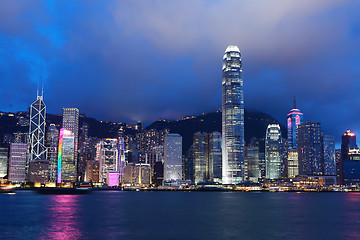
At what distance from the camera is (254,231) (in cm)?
7244

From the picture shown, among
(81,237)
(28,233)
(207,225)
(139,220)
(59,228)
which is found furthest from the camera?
(139,220)

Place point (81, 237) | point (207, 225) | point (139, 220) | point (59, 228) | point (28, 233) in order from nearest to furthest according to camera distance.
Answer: point (81, 237)
point (28, 233)
point (59, 228)
point (207, 225)
point (139, 220)

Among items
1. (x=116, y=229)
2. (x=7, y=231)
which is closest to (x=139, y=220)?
(x=116, y=229)

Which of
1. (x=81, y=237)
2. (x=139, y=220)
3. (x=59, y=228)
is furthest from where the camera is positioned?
(x=139, y=220)

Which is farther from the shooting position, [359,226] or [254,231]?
[359,226]

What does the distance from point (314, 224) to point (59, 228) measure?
50794mm

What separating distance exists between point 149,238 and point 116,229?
12.7 metres

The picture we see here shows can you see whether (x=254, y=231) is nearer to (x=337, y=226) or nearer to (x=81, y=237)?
(x=337, y=226)

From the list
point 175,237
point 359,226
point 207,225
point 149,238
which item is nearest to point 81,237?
point 149,238

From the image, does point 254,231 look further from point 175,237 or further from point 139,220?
point 139,220

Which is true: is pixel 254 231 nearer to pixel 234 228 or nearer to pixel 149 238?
pixel 234 228

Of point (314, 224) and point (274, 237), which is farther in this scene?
point (314, 224)

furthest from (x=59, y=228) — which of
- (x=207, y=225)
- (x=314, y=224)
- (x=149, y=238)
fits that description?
(x=314, y=224)

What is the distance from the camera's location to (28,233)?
68.1 meters
